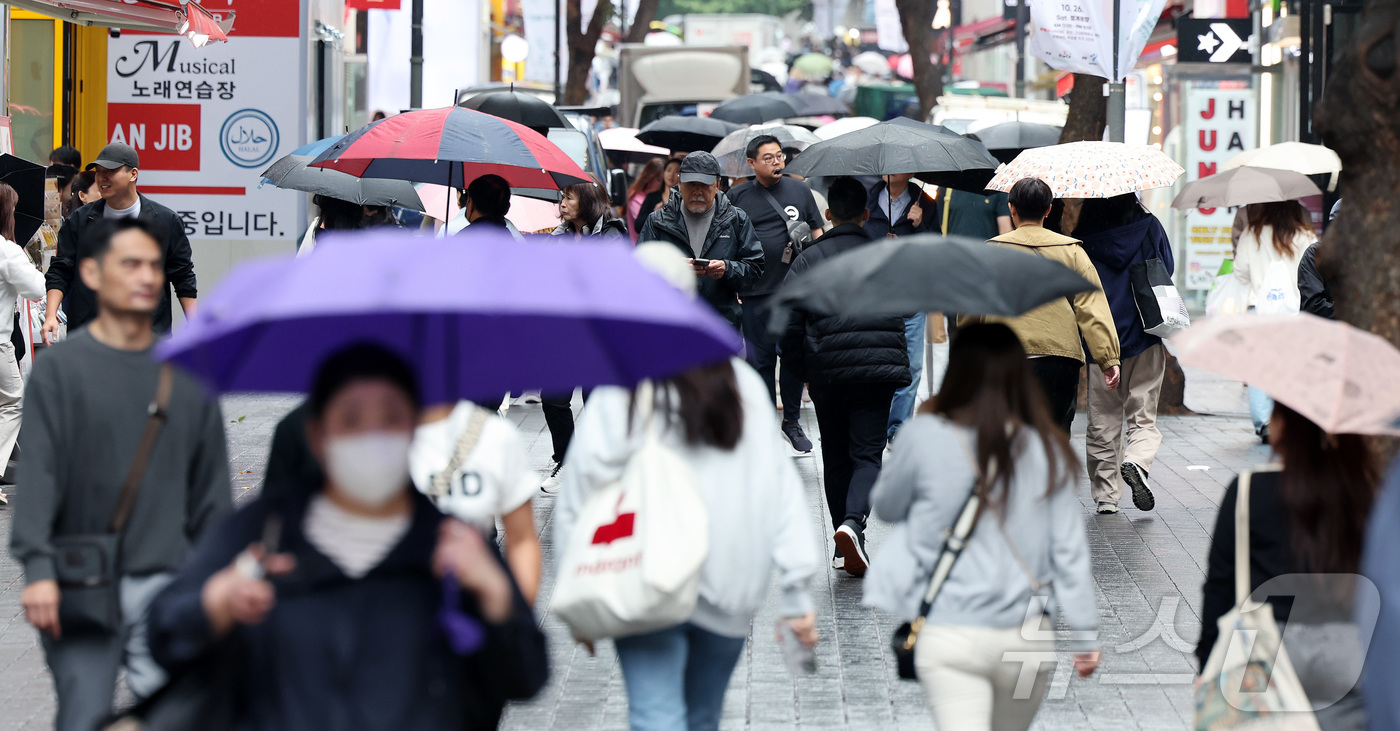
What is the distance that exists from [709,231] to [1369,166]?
182 inches

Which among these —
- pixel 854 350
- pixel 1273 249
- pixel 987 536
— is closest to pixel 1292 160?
pixel 1273 249

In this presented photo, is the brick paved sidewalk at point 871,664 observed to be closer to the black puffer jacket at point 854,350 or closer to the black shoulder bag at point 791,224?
the black puffer jacket at point 854,350

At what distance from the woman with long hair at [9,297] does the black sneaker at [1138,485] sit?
5932mm

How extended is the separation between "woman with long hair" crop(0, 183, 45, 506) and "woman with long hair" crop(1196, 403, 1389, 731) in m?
7.00

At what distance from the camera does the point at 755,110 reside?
21062 mm

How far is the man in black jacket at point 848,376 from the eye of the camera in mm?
7102

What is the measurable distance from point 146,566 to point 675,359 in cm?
176

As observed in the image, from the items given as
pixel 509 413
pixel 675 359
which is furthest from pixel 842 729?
pixel 509 413

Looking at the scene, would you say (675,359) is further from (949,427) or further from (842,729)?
(842,729)

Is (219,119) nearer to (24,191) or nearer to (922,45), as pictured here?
(24,191)

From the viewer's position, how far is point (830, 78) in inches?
2687

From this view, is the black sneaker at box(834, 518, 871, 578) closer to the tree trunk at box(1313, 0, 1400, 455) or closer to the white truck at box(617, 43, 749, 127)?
the tree trunk at box(1313, 0, 1400, 455)

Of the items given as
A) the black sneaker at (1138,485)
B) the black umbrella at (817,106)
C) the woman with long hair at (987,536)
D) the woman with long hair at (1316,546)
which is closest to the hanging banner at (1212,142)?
the black umbrella at (817,106)

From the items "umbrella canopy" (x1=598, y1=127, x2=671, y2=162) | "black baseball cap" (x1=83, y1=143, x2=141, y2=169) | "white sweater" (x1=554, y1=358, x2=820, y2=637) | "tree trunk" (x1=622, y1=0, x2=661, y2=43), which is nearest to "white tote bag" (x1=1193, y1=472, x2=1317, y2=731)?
"white sweater" (x1=554, y1=358, x2=820, y2=637)
